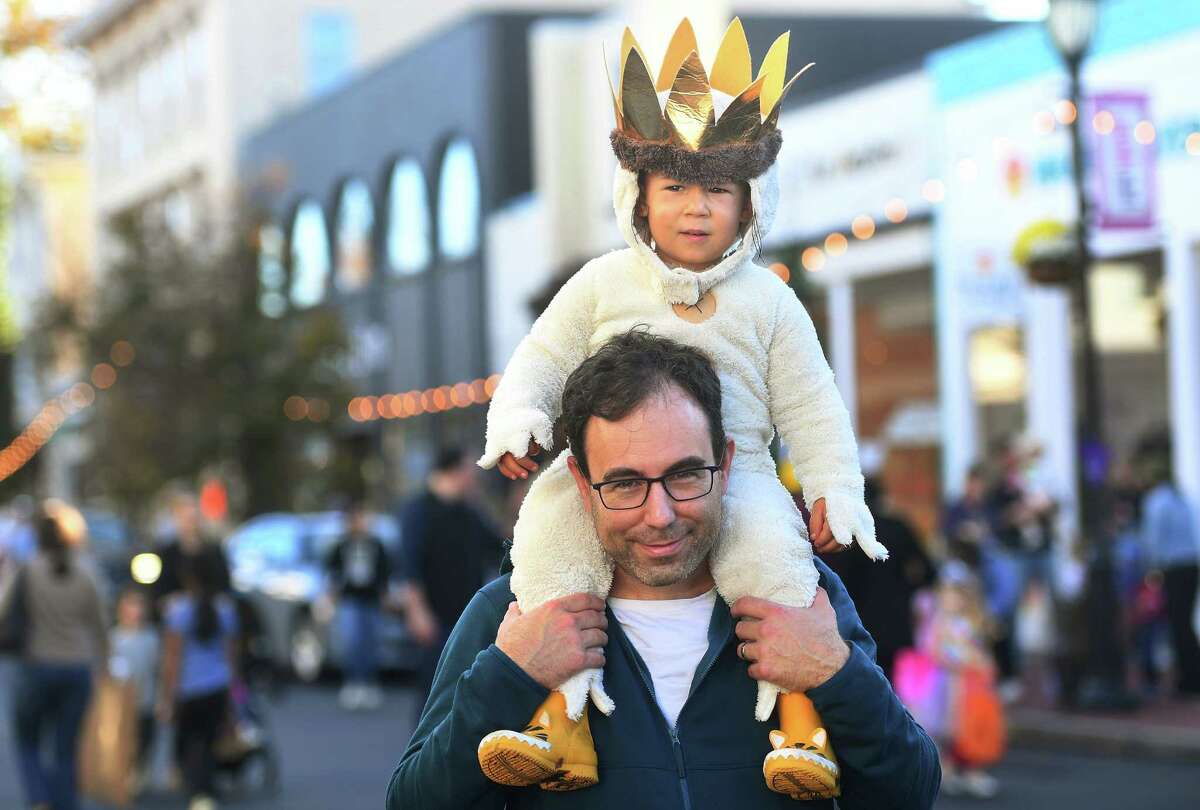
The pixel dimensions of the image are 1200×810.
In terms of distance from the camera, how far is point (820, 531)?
363 cm

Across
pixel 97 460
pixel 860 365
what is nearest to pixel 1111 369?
pixel 860 365

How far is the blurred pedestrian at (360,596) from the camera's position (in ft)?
59.0

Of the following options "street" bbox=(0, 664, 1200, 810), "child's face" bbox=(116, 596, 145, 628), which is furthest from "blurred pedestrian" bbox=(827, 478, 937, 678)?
"child's face" bbox=(116, 596, 145, 628)

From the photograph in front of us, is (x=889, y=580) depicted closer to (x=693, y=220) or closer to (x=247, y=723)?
(x=247, y=723)

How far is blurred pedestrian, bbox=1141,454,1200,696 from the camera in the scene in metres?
15.6

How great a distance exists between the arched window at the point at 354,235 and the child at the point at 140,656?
81.1ft

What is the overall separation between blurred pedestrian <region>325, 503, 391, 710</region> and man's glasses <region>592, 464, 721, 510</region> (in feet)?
48.1

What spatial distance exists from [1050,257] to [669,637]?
13071mm

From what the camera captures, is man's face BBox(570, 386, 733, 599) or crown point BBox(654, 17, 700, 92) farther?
crown point BBox(654, 17, 700, 92)

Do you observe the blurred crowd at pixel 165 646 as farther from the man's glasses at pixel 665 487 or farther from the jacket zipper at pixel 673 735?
the man's glasses at pixel 665 487

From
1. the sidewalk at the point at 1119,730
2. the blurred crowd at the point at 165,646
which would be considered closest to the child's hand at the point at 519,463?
the blurred crowd at the point at 165,646

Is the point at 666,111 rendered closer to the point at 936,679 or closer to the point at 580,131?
the point at 936,679

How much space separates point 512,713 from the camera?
3.39 meters

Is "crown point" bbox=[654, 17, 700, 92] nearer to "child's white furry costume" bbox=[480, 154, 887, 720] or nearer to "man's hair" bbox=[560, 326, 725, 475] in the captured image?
"child's white furry costume" bbox=[480, 154, 887, 720]
